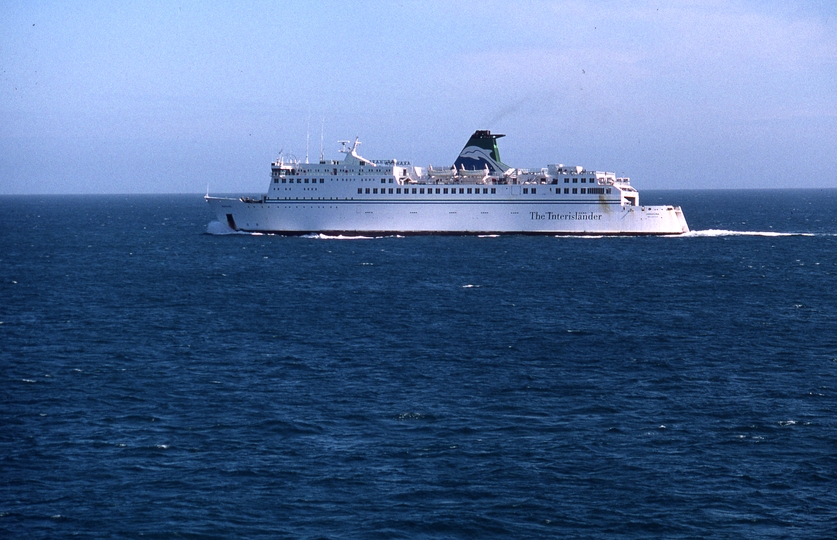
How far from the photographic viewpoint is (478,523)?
63.9 feet

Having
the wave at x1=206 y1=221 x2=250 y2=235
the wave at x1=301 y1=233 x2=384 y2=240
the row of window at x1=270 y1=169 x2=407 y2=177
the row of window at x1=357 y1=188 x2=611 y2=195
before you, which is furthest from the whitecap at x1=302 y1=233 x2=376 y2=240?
the wave at x1=206 y1=221 x2=250 y2=235

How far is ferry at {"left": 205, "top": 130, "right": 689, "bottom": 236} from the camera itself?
83.5m

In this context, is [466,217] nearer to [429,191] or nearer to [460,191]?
[460,191]

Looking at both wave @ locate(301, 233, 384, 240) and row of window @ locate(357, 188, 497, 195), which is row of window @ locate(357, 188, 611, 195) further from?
wave @ locate(301, 233, 384, 240)

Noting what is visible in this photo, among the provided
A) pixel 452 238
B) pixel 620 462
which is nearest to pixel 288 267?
pixel 452 238

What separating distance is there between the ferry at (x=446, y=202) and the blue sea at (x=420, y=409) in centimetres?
2690

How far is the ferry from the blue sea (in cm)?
2690

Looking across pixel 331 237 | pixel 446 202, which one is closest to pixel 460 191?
pixel 446 202

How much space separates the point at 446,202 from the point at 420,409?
57.9m

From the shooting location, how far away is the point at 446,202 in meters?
84.4

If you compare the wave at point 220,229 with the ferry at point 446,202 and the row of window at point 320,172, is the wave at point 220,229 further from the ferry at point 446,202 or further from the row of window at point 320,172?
the row of window at point 320,172

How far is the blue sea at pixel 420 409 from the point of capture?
65.8ft

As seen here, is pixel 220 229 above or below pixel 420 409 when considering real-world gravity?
A: above

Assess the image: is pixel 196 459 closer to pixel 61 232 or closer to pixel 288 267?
pixel 288 267
